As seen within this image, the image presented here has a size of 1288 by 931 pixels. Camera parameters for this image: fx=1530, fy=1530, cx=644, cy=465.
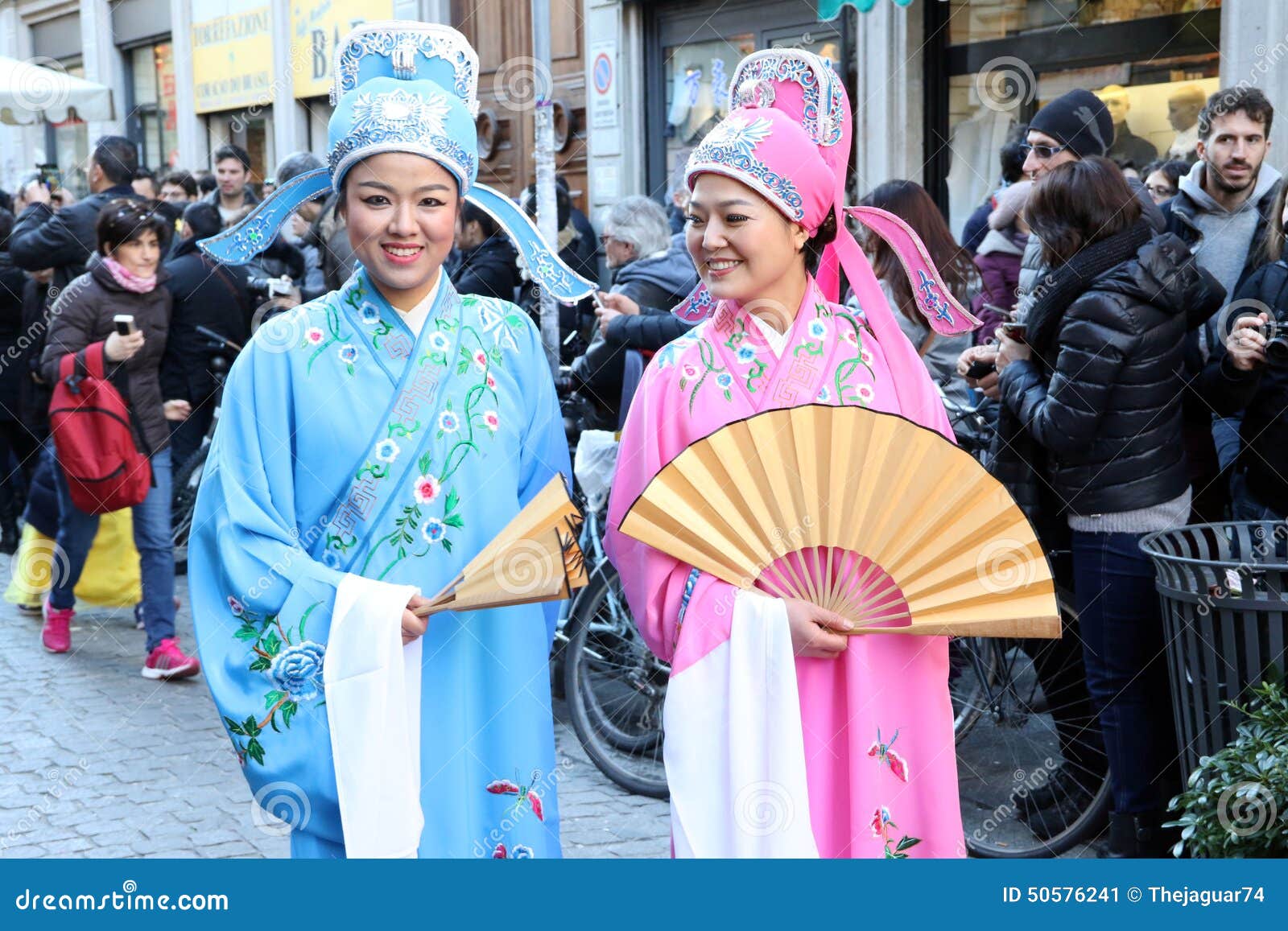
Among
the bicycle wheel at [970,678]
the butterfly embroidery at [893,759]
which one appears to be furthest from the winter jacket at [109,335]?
the butterfly embroidery at [893,759]

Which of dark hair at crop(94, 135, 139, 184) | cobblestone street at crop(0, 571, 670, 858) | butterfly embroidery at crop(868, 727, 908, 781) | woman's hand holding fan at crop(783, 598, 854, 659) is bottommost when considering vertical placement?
cobblestone street at crop(0, 571, 670, 858)

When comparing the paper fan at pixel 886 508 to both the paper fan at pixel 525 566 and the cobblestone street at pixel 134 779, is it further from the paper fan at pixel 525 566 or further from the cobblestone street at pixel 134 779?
the cobblestone street at pixel 134 779

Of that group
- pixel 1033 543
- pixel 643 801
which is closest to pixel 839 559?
pixel 1033 543

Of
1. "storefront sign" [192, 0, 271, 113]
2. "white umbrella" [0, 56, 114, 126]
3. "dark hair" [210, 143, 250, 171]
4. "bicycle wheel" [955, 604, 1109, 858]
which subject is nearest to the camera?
"bicycle wheel" [955, 604, 1109, 858]

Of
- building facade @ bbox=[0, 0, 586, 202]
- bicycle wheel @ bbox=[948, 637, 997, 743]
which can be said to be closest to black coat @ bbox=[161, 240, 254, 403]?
building facade @ bbox=[0, 0, 586, 202]

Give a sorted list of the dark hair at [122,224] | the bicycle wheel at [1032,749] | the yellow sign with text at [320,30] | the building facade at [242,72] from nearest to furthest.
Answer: the bicycle wheel at [1032,749], the dark hair at [122,224], the building facade at [242,72], the yellow sign with text at [320,30]

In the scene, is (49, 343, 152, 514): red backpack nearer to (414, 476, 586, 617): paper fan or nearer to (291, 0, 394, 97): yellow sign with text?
(414, 476, 586, 617): paper fan

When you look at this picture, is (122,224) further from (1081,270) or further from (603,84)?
(603,84)

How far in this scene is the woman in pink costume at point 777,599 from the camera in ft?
8.17

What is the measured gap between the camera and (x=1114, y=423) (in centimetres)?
384

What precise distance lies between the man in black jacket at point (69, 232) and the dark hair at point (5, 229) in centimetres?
7

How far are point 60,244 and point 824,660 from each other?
6087 mm

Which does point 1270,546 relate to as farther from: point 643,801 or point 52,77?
point 52,77

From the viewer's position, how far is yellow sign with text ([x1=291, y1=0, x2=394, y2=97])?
14578mm
